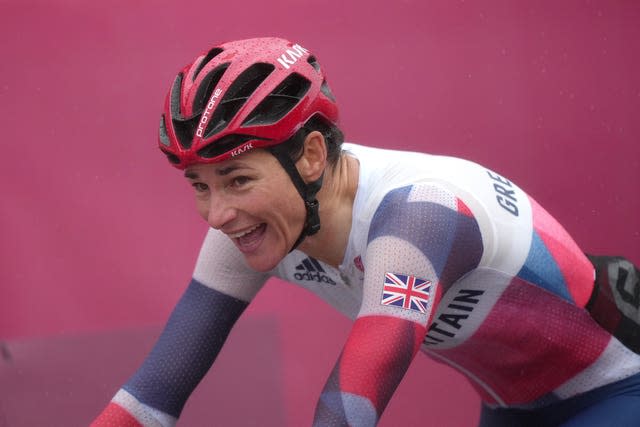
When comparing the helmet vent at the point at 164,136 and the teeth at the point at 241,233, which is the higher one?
the helmet vent at the point at 164,136

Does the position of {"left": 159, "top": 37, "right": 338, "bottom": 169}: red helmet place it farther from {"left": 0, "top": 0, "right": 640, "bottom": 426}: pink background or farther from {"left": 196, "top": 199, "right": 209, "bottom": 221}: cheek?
{"left": 0, "top": 0, "right": 640, "bottom": 426}: pink background

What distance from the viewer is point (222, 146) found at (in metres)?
1.72

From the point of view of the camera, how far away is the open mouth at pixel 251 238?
1.82 meters

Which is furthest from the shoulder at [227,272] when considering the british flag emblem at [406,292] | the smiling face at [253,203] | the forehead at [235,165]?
the british flag emblem at [406,292]

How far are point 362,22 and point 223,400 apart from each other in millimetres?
1242

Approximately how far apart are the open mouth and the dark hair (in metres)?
0.13

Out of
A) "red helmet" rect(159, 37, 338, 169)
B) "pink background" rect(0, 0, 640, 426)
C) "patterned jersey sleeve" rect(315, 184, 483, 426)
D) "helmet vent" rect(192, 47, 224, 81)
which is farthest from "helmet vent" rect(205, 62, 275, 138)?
"pink background" rect(0, 0, 640, 426)

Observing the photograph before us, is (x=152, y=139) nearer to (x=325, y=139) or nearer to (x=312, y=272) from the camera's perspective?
(x=312, y=272)

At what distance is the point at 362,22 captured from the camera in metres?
3.51

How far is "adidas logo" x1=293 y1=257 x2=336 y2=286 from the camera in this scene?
1.96 meters

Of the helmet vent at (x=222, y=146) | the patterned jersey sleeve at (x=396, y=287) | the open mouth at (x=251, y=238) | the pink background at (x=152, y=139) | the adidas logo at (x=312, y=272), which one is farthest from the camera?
the pink background at (x=152, y=139)

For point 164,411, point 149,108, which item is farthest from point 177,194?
point 164,411

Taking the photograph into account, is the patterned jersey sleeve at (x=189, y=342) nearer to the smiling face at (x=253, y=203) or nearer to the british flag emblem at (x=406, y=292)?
the smiling face at (x=253, y=203)

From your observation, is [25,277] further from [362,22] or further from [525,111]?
[525,111]
